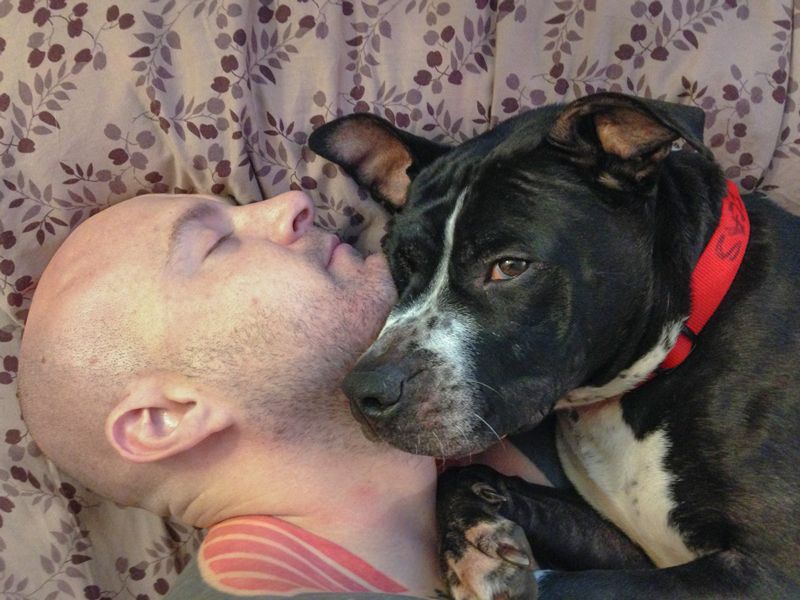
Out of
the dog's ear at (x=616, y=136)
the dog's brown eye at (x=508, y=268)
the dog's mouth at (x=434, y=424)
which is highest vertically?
the dog's ear at (x=616, y=136)

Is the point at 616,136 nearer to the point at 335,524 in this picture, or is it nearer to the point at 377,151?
the point at 377,151

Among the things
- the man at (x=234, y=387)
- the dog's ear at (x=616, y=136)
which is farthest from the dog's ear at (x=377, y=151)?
the dog's ear at (x=616, y=136)

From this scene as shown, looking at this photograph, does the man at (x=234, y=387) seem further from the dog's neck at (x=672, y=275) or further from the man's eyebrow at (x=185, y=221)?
the dog's neck at (x=672, y=275)

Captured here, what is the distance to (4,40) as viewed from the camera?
3172 mm

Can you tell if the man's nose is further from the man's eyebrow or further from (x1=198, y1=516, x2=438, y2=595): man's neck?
(x1=198, y1=516, x2=438, y2=595): man's neck

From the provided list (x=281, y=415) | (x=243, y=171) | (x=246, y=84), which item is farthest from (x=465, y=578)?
(x=246, y=84)

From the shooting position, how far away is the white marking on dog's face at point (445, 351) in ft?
8.34

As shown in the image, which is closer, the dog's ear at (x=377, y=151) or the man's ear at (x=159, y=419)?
the man's ear at (x=159, y=419)

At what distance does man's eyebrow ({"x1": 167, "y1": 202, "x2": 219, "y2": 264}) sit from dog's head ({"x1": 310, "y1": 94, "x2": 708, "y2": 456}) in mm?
749

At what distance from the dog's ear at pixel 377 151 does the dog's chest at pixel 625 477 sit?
1012 mm

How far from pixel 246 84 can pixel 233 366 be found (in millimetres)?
1034

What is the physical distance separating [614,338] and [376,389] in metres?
0.74

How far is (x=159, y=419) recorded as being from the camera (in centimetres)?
289

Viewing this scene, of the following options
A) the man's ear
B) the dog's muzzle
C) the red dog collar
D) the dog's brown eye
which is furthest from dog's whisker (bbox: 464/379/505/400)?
the man's ear
